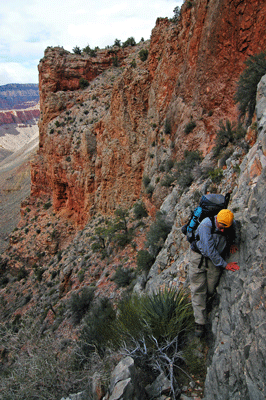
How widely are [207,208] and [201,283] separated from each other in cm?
114

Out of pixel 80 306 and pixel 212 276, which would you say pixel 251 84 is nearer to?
pixel 212 276

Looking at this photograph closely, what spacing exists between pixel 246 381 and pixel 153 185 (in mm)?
10108

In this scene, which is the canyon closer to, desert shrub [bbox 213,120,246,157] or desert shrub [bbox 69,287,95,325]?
desert shrub [bbox 213,120,246,157]

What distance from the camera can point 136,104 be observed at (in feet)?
50.3

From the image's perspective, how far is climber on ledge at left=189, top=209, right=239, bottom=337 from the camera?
2.76 metres

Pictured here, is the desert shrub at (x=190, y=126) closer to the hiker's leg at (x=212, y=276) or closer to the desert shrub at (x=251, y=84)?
the desert shrub at (x=251, y=84)

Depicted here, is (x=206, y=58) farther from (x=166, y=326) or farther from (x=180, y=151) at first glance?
(x=166, y=326)

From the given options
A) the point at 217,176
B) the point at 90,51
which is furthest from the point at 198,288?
the point at 90,51

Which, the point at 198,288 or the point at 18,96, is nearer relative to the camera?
the point at 198,288

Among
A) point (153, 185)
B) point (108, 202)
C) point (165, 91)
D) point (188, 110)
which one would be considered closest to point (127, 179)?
point (108, 202)

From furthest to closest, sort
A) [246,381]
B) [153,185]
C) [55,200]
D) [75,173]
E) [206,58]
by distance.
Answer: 1. [55,200]
2. [75,173]
3. [153,185]
4. [206,58]
5. [246,381]

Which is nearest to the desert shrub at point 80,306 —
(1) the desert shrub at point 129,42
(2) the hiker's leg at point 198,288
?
(2) the hiker's leg at point 198,288

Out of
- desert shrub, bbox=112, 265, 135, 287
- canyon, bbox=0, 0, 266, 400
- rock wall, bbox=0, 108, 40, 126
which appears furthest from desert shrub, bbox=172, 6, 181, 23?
rock wall, bbox=0, 108, 40, 126

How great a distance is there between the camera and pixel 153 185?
11.8 meters
